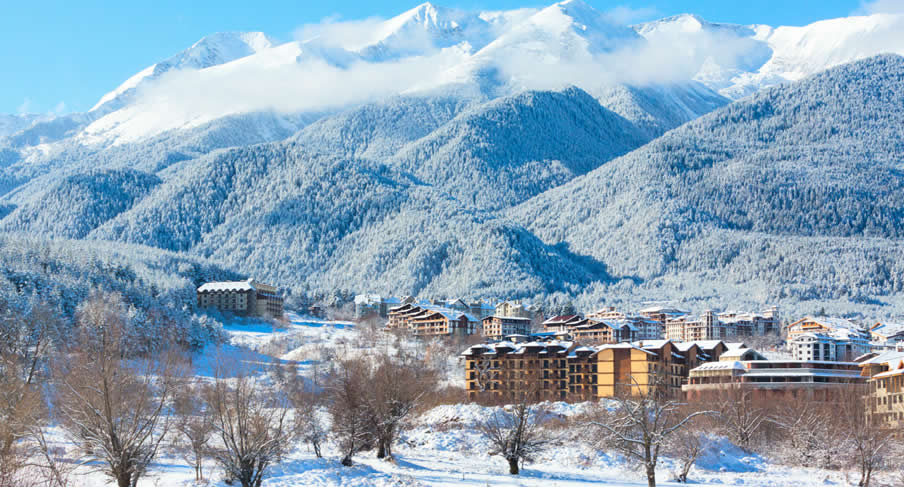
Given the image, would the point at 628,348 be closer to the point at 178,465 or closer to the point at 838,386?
the point at 838,386

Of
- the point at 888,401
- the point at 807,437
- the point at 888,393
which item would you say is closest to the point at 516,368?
the point at 888,393

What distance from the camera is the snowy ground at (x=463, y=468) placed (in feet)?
238

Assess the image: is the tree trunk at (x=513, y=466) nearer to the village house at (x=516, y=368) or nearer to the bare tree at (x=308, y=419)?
the bare tree at (x=308, y=419)

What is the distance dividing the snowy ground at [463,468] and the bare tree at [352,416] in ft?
4.22

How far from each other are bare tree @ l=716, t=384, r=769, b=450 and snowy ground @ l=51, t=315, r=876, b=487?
3.47m

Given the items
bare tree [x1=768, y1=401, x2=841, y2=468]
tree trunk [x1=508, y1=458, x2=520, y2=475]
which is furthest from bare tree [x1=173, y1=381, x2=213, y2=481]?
bare tree [x1=768, y1=401, x2=841, y2=468]

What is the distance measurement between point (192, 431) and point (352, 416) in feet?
39.2

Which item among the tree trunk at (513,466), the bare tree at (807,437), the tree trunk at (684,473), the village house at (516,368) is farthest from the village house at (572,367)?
the tree trunk at (513,466)

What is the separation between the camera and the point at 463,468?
83.6 m

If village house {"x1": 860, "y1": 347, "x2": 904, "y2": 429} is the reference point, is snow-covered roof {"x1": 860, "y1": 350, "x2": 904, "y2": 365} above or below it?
above

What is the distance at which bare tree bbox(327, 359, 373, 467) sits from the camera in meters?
79.7

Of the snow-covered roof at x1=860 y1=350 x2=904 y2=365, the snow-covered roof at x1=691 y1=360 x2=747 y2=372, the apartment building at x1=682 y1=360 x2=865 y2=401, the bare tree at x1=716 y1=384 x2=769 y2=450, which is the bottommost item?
the bare tree at x1=716 y1=384 x2=769 y2=450

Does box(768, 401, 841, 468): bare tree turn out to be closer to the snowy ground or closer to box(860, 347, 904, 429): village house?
the snowy ground

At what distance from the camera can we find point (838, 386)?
122 metres
